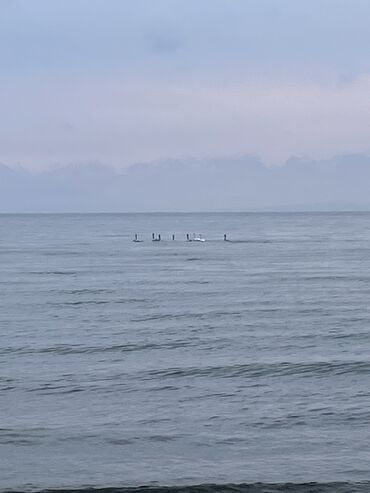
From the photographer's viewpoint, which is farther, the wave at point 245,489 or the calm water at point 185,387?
the calm water at point 185,387

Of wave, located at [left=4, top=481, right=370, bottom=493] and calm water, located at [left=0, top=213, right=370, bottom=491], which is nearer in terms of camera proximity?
wave, located at [left=4, top=481, right=370, bottom=493]

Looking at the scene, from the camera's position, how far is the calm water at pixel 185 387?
1909 centimetres

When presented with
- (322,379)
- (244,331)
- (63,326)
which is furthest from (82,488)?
(63,326)

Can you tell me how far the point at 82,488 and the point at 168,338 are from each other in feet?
64.4

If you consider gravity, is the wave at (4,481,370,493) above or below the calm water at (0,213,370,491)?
above

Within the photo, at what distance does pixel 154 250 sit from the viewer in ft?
376

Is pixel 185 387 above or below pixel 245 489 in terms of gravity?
below

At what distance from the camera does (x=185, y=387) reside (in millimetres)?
26828

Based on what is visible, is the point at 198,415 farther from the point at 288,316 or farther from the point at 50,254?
the point at 50,254

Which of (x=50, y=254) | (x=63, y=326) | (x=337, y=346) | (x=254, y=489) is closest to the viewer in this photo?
(x=254, y=489)

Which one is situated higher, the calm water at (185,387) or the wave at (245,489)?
the wave at (245,489)

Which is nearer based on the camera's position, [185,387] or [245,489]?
[245,489]

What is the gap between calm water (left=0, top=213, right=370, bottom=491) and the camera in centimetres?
1909

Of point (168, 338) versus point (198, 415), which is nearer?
point (198, 415)
